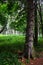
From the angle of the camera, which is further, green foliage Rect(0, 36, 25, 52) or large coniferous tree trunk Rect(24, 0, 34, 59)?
green foliage Rect(0, 36, 25, 52)

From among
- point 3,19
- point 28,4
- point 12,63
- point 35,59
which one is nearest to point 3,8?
point 3,19

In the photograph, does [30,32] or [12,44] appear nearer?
[30,32]

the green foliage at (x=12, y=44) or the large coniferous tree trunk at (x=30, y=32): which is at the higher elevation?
the large coniferous tree trunk at (x=30, y=32)

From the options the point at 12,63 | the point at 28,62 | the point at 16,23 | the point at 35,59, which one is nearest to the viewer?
the point at 12,63

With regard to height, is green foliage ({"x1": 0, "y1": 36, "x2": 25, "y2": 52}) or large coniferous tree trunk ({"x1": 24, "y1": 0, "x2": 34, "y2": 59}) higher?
large coniferous tree trunk ({"x1": 24, "y1": 0, "x2": 34, "y2": 59})

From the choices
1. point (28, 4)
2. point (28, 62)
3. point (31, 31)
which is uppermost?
point (28, 4)

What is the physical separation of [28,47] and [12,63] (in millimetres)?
3735

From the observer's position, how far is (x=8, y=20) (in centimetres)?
2297

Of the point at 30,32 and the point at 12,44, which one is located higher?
the point at 30,32

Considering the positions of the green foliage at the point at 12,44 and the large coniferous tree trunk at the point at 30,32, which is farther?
the green foliage at the point at 12,44

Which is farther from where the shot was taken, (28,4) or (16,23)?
(16,23)

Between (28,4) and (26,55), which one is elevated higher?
(28,4)

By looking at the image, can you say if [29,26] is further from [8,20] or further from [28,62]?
[8,20]

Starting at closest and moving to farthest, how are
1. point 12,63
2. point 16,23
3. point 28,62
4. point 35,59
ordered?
point 12,63 < point 28,62 < point 35,59 < point 16,23
